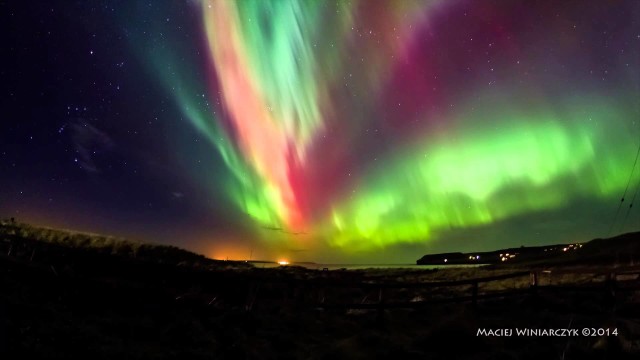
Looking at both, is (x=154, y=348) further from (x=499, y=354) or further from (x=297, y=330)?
(x=499, y=354)

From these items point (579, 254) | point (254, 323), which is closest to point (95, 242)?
point (254, 323)

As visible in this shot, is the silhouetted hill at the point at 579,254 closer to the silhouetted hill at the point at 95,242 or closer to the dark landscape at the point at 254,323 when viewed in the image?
the dark landscape at the point at 254,323

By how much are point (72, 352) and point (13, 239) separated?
11.1m

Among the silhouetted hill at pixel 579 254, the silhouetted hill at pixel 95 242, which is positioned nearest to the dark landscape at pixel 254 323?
the silhouetted hill at pixel 95 242

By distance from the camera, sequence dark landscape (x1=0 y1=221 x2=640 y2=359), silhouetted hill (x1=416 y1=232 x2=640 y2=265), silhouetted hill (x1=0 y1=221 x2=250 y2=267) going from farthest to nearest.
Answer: silhouetted hill (x1=416 y1=232 x2=640 y2=265) → silhouetted hill (x1=0 y1=221 x2=250 y2=267) → dark landscape (x1=0 y1=221 x2=640 y2=359)

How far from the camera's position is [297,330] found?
12219 millimetres

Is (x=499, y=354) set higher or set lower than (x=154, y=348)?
higher

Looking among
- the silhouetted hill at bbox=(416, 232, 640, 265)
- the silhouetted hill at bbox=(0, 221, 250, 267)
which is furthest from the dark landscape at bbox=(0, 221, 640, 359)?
the silhouetted hill at bbox=(416, 232, 640, 265)

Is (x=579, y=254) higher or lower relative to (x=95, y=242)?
higher

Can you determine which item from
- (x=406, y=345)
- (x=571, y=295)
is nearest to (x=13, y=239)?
(x=406, y=345)

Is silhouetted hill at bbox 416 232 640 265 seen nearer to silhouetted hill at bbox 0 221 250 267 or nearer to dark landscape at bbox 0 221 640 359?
dark landscape at bbox 0 221 640 359

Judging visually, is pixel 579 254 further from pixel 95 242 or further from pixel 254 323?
pixel 254 323

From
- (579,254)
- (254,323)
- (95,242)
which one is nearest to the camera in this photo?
(254,323)

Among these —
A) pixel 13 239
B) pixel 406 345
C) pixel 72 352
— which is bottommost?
pixel 72 352
